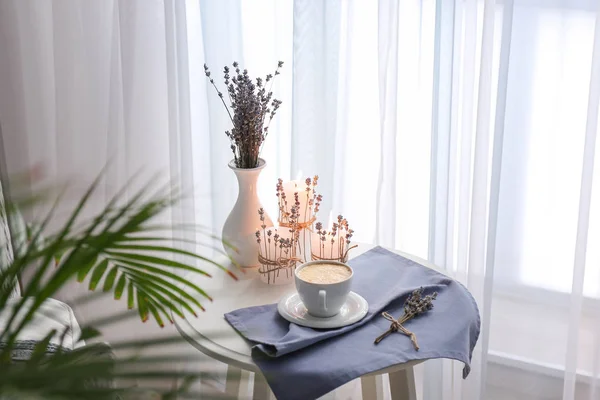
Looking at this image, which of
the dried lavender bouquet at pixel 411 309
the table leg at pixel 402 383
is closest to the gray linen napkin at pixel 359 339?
the dried lavender bouquet at pixel 411 309

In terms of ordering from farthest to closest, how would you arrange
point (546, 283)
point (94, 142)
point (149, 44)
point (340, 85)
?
point (94, 142) → point (149, 44) → point (340, 85) → point (546, 283)

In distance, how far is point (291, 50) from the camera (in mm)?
1896

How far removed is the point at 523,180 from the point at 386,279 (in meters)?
0.43

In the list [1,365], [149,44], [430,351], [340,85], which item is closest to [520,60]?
[340,85]

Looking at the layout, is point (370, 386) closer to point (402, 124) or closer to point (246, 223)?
point (246, 223)

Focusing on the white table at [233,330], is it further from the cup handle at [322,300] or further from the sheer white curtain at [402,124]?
the sheer white curtain at [402,124]

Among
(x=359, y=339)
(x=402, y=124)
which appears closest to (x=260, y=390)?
(x=359, y=339)

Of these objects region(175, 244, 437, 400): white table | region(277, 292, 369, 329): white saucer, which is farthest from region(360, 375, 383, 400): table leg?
region(277, 292, 369, 329): white saucer

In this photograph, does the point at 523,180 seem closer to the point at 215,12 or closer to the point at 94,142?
the point at 215,12

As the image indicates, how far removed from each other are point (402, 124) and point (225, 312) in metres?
0.67

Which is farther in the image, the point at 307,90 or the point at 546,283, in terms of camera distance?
the point at 307,90

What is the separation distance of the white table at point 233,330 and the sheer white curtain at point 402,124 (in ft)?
1.00

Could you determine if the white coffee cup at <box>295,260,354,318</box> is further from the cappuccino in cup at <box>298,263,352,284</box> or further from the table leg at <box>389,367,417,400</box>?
the table leg at <box>389,367,417,400</box>

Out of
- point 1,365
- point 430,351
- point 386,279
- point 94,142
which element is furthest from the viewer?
point 94,142
